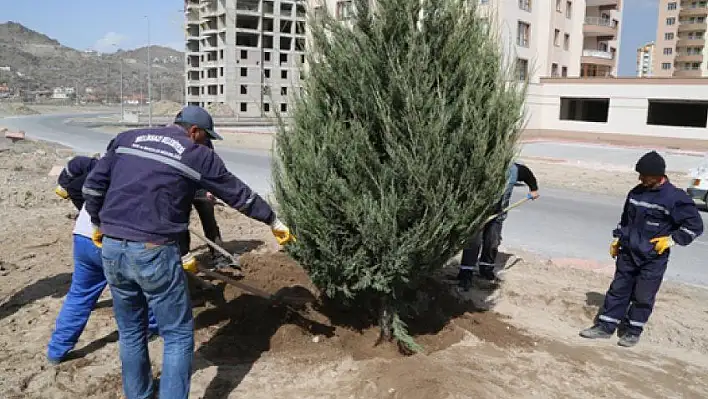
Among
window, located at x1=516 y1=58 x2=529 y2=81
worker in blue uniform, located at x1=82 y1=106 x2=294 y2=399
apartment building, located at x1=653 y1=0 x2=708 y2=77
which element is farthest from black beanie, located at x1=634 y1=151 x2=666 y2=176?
apartment building, located at x1=653 y1=0 x2=708 y2=77

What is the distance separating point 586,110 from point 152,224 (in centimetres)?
4529

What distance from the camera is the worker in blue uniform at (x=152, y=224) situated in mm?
3426

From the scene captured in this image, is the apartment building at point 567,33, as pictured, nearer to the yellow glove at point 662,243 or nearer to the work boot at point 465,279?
the work boot at point 465,279

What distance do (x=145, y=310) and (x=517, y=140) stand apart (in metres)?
2.87

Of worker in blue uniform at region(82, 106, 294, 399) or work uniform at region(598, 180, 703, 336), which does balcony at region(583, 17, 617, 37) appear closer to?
work uniform at region(598, 180, 703, 336)

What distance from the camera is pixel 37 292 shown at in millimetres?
5941

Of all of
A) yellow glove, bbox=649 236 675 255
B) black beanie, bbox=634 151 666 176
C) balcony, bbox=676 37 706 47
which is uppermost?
balcony, bbox=676 37 706 47

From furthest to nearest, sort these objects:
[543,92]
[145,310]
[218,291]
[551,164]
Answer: [543,92], [551,164], [218,291], [145,310]

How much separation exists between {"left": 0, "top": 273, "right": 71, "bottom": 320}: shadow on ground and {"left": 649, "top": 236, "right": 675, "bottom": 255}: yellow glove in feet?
17.9

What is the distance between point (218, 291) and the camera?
5.81m

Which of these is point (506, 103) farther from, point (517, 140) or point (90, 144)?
point (90, 144)

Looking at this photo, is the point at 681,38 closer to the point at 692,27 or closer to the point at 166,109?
the point at 692,27

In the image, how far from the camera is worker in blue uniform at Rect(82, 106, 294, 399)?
135 inches

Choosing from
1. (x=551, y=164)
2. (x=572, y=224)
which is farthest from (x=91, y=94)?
(x=572, y=224)
